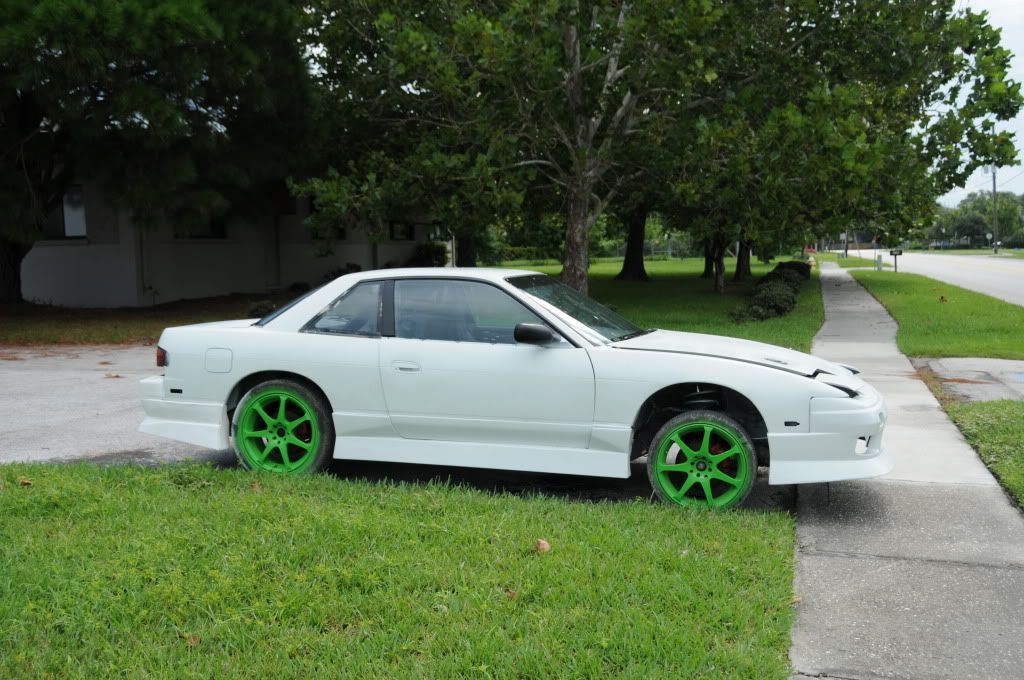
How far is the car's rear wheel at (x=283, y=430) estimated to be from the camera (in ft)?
19.7

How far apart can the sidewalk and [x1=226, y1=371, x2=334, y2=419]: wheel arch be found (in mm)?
3116

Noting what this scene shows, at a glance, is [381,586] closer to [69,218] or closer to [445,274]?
[445,274]

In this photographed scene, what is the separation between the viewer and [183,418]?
20.3 ft

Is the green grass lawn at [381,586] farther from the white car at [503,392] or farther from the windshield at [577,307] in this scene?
the windshield at [577,307]

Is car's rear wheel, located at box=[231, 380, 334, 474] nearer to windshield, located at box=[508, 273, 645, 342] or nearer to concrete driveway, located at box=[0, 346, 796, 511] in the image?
concrete driveway, located at box=[0, 346, 796, 511]

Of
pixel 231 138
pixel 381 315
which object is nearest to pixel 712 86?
pixel 231 138

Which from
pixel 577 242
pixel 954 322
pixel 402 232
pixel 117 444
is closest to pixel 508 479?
pixel 117 444

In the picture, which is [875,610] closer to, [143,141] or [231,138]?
[143,141]

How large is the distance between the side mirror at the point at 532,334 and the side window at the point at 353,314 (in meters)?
1.08

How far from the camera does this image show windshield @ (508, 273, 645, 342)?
5906 mm

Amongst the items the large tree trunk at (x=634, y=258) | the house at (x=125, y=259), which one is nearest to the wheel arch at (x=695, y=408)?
the house at (x=125, y=259)

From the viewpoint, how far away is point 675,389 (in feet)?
17.9

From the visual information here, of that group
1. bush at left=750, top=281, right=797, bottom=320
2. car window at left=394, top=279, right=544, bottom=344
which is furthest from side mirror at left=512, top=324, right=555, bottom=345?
bush at left=750, top=281, right=797, bottom=320

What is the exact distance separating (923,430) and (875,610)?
13.9 ft
